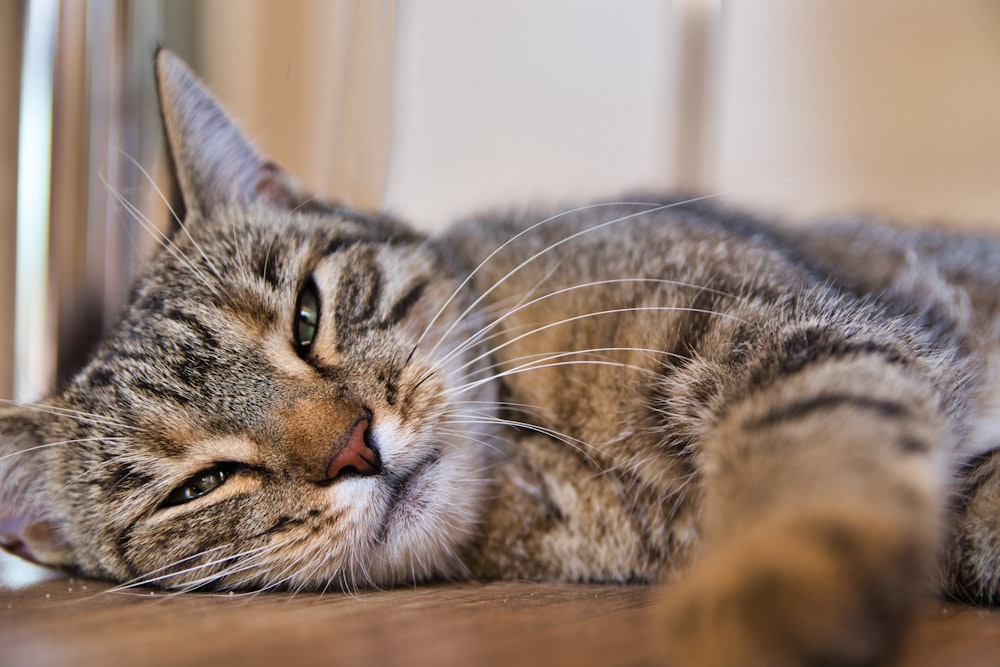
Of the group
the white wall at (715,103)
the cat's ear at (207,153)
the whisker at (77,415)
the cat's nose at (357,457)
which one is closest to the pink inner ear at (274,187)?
the cat's ear at (207,153)

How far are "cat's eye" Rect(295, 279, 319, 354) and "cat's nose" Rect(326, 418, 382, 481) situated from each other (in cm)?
20

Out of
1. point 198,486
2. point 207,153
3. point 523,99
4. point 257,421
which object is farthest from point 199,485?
point 523,99

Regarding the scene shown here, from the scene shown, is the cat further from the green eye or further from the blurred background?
the blurred background

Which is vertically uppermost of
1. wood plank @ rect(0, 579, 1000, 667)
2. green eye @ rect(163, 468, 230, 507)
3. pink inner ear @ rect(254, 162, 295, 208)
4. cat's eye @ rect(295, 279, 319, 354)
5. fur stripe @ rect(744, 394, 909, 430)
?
pink inner ear @ rect(254, 162, 295, 208)

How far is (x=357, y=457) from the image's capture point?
Answer: 3.05 ft

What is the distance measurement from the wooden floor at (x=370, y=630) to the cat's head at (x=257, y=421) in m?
0.08

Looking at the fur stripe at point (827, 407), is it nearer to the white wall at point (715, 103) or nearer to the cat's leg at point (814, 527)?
the cat's leg at point (814, 527)

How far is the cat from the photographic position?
36.3 inches

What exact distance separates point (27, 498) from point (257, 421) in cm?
49

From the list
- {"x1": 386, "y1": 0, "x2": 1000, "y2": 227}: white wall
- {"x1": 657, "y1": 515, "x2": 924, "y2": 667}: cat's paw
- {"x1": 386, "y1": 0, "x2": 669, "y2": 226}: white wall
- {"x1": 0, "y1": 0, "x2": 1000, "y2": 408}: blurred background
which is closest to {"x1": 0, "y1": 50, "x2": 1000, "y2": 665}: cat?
{"x1": 657, "y1": 515, "x2": 924, "y2": 667}: cat's paw

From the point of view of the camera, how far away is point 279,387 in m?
1.00

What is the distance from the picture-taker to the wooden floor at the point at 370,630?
62cm

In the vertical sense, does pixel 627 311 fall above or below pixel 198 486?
above

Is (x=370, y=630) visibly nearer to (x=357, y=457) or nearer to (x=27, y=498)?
(x=357, y=457)
